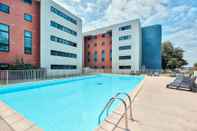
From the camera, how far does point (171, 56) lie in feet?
112

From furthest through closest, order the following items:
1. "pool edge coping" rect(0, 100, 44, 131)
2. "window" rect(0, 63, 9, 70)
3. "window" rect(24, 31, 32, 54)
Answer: "window" rect(24, 31, 32, 54), "window" rect(0, 63, 9, 70), "pool edge coping" rect(0, 100, 44, 131)

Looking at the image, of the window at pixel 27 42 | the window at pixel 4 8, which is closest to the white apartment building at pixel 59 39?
the window at pixel 27 42

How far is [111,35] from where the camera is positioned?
31031mm

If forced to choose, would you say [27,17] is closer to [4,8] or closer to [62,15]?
[4,8]

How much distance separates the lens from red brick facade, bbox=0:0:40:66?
41.1ft

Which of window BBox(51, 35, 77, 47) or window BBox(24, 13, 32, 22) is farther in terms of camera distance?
window BBox(51, 35, 77, 47)

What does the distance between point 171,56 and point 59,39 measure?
102 ft

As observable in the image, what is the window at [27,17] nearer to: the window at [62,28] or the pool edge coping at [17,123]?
the window at [62,28]

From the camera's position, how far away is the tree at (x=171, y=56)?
32.2 meters

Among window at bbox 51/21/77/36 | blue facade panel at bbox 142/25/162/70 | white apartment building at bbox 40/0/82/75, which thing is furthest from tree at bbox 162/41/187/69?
window at bbox 51/21/77/36

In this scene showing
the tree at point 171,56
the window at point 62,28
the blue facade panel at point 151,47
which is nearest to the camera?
the window at point 62,28

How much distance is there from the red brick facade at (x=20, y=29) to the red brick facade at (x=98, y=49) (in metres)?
18.9

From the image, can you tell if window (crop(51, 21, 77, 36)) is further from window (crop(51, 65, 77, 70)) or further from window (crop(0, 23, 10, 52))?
window (crop(0, 23, 10, 52))

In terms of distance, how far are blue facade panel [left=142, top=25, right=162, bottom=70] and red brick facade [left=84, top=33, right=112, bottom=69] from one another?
845 cm
